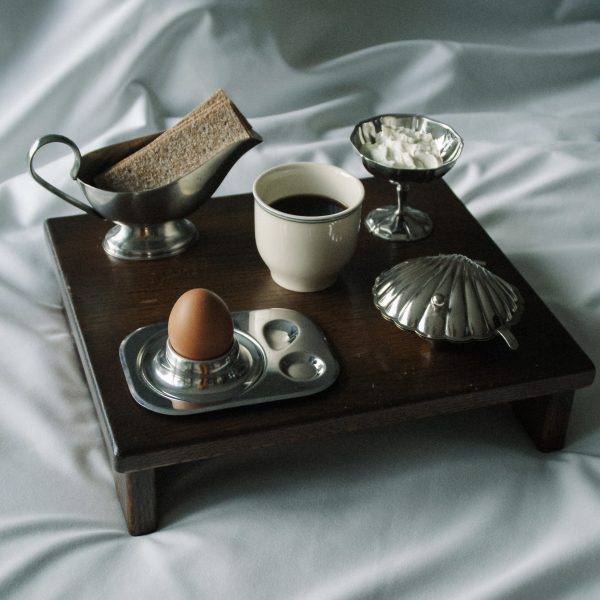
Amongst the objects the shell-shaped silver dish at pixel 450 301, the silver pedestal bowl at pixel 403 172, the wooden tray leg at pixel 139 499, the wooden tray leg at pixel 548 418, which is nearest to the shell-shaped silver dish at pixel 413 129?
the silver pedestal bowl at pixel 403 172

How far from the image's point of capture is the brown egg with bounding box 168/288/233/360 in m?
0.73

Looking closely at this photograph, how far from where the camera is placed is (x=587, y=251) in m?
1.07

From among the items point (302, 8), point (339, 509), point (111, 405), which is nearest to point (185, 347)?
point (111, 405)

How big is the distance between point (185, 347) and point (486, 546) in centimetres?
26

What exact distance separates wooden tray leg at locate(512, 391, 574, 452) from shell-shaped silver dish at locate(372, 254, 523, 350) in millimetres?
68

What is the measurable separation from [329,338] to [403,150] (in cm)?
22

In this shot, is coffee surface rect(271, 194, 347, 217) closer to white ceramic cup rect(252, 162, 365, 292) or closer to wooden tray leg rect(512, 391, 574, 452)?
white ceramic cup rect(252, 162, 365, 292)

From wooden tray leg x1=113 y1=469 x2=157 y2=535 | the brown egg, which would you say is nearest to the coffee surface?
the brown egg

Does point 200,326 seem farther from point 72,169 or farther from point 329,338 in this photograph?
point 72,169

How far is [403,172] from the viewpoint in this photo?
0.92 meters

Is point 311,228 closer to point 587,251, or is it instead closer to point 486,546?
point 486,546

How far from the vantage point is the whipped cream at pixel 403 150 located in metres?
0.93

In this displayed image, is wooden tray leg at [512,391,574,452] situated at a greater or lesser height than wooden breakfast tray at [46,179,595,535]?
lesser

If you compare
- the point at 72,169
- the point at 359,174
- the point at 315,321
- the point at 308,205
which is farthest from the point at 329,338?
the point at 359,174
